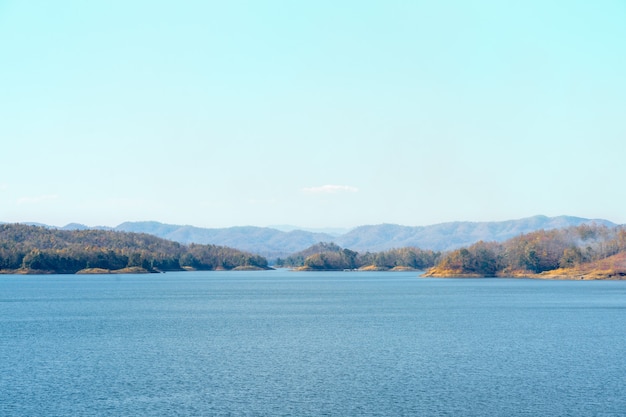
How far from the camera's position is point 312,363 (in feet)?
201

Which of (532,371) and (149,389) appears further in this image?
(532,371)

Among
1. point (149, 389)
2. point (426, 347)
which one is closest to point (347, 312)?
point (426, 347)

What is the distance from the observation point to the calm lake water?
151 feet

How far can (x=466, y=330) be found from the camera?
87.0 metres

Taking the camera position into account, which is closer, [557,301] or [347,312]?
[347,312]

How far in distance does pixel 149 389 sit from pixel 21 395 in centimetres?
791

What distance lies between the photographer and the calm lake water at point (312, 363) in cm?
4603

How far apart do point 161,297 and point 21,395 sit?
350 feet

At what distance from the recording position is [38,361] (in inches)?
2445

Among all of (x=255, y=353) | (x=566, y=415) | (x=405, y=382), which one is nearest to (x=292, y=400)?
(x=405, y=382)

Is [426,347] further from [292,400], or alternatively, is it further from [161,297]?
[161,297]

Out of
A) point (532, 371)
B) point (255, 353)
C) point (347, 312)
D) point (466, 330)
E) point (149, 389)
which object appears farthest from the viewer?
point (347, 312)

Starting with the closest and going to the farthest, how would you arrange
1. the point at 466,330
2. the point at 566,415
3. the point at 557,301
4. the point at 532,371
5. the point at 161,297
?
1. the point at 566,415
2. the point at 532,371
3. the point at 466,330
4. the point at 557,301
5. the point at 161,297

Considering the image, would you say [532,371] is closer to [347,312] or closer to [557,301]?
[347,312]
